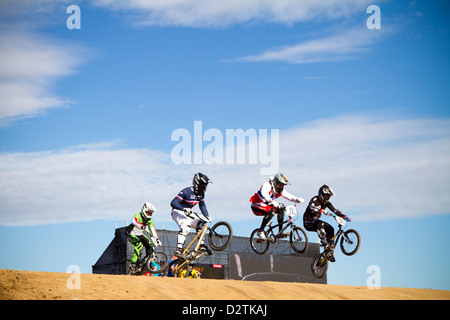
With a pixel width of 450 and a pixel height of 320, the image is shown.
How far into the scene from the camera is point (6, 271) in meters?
16.8

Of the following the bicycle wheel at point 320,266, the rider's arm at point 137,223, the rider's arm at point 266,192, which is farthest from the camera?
the bicycle wheel at point 320,266

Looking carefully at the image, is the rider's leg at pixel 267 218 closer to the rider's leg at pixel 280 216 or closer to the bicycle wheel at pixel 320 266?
the rider's leg at pixel 280 216

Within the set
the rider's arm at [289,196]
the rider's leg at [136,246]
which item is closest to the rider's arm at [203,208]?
the rider's leg at [136,246]

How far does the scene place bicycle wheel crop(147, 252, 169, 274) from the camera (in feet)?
72.9

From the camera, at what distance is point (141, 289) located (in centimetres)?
1655

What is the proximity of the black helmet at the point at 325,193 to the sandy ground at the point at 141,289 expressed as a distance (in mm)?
3592

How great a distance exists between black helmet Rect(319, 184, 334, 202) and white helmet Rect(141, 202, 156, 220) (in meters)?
6.44

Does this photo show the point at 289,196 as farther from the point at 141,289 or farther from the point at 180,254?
Result: the point at 141,289

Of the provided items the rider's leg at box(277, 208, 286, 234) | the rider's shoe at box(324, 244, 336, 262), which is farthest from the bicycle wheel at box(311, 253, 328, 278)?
the rider's leg at box(277, 208, 286, 234)

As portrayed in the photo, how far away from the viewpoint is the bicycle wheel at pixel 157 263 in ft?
72.9

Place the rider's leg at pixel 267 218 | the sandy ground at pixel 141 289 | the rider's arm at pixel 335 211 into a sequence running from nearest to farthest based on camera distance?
the sandy ground at pixel 141 289 → the rider's leg at pixel 267 218 → the rider's arm at pixel 335 211

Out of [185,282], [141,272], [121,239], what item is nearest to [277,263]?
[121,239]
